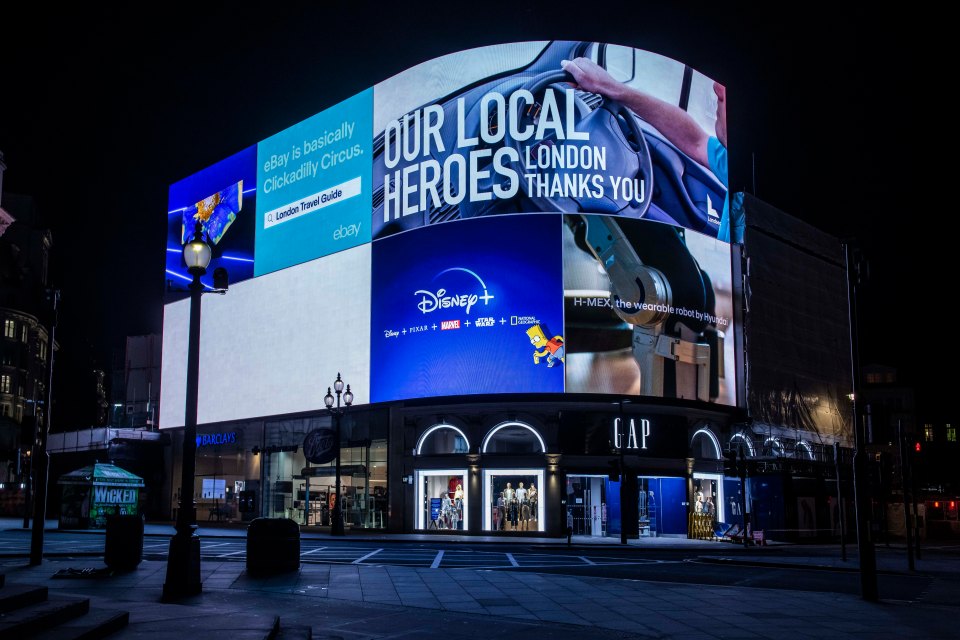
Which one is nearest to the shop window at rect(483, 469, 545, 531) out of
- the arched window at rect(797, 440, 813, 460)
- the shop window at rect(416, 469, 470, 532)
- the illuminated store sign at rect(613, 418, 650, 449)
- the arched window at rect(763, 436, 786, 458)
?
the shop window at rect(416, 469, 470, 532)

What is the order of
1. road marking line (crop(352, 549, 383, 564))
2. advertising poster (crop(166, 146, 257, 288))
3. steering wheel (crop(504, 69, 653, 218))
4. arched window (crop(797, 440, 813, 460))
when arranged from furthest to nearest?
advertising poster (crop(166, 146, 257, 288)) < arched window (crop(797, 440, 813, 460)) < steering wheel (crop(504, 69, 653, 218)) < road marking line (crop(352, 549, 383, 564))

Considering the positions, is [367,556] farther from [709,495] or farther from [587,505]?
[709,495]

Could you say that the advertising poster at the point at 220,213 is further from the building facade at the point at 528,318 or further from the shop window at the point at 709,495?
the shop window at the point at 709,495

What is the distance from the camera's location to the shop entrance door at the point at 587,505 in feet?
162

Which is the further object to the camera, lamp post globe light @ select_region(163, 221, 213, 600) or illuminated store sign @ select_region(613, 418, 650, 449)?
illuminated store sign @ select_region(613, 418, 650, 449)

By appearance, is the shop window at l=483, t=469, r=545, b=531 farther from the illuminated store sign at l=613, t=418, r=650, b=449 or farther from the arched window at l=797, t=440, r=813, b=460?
the arched window at l=797, t=440, r=813, b=460

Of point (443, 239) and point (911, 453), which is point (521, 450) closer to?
point (443, 239)

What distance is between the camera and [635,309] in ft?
161

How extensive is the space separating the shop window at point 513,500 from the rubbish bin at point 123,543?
28.7 m

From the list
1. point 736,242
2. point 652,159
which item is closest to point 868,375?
point 736,242

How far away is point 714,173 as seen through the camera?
55125mm

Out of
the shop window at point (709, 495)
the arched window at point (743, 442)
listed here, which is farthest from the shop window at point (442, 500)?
the arched window at point (743, 442)

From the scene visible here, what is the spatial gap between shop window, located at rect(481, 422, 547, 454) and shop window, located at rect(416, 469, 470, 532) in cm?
203

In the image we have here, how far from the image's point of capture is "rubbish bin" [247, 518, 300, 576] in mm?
21422
